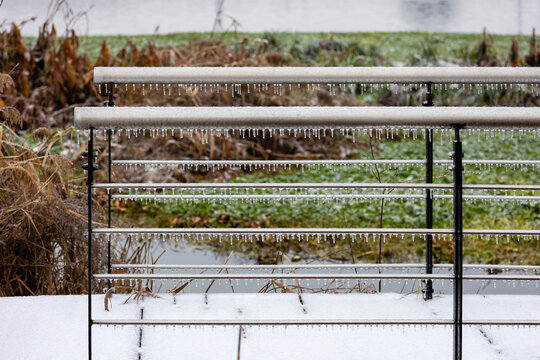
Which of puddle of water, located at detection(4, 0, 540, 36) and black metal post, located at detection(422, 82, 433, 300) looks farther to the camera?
puddle of water, located at detection(4, 0, 540, 36)

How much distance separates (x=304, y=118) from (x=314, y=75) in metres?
1.04

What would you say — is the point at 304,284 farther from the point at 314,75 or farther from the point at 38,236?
the point at 314,75

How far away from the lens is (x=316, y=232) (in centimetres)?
207

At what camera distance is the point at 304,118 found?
5.26ft

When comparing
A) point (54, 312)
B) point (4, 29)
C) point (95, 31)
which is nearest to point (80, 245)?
point (54, 312)

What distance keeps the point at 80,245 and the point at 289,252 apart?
7.84 ft

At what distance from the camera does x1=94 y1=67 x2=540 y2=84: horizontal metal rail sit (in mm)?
2543

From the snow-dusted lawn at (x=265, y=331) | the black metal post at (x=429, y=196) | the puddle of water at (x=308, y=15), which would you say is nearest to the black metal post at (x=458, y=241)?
the snow-dusted lawn at (x=265, y=331)

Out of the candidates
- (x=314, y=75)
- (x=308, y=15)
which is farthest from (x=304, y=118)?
(x=308, y=15)

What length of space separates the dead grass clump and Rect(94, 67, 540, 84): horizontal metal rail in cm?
61

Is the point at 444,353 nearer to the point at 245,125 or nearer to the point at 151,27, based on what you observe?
the point at 245,125

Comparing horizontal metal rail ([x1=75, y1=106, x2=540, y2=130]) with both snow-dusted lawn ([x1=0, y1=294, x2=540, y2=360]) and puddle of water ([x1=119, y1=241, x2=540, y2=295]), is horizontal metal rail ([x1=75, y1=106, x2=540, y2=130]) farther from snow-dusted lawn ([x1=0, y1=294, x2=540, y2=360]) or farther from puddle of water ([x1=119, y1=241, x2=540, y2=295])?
puddle of water ([x1=119, y1=241, x2=540, y2=295])

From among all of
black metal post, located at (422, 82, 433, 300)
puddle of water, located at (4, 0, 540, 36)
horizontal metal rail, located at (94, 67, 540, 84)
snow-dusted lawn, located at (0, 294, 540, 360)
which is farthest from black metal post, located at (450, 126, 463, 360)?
puddle of water, located at (4, 0, 540, 36)

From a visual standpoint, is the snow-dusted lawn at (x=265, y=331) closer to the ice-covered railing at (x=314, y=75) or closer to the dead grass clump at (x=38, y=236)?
the dead grass clump at (x=38, y=236)
